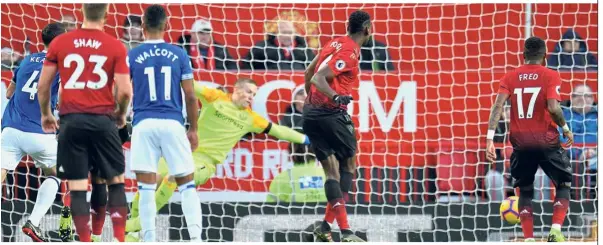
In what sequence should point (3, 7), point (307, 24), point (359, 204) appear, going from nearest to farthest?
point (359, 204) < point (3, 7) < point (307, 24)

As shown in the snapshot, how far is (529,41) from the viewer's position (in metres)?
9.62

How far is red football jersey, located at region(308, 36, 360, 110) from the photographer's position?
945 cm

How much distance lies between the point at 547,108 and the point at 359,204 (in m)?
2.80

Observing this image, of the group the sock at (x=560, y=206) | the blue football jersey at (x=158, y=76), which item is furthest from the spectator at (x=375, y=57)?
the blue football jersey at (x=158, y=76)

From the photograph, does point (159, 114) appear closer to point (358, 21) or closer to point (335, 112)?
point (335, 112)

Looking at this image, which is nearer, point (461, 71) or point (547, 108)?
point (547, 108)

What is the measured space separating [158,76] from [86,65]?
502 mm

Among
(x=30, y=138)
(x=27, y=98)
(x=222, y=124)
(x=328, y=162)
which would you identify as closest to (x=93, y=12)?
(x=27, y=98)

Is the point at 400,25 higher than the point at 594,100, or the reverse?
the point at 400,25

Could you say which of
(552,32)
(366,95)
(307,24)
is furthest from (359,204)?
(552,32)

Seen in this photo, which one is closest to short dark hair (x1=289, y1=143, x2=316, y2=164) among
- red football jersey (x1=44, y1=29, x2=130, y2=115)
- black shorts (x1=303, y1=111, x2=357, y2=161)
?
black shorts (x1=303, y1=111, x2=357, y2=161)

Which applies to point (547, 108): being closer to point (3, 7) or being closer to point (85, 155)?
point (85, 155)

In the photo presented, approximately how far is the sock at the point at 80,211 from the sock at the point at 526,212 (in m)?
3.47

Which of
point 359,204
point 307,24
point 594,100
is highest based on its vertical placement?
point 307,24
